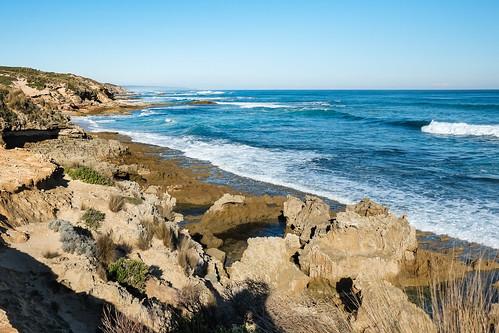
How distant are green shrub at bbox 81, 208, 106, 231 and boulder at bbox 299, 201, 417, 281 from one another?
478 centimetres

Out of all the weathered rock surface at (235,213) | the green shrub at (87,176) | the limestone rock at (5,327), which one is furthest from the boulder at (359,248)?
the limestone rock at (5,327)

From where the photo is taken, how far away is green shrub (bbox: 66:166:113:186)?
11.2 metres

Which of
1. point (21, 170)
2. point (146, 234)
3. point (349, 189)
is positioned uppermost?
point (21, 170)

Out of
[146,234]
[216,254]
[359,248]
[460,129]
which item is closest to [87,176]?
[146,234]

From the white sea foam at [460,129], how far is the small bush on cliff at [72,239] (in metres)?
40.3

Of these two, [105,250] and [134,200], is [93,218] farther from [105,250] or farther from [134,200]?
[134,200]

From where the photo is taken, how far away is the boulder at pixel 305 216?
1205 centimetres

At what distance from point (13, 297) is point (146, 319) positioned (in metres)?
1.80

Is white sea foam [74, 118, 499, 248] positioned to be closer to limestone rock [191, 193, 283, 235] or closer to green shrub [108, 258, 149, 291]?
limestone rock [191, 193, 283, 235]

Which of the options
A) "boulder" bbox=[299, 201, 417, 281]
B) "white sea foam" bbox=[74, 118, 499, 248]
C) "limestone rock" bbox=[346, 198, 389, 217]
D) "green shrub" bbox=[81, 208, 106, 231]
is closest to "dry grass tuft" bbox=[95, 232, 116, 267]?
"green shrub" bbox=[81, 208, 106, 231]

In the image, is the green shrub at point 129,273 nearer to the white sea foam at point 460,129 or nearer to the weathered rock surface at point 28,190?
the weathered rock surface at point 28,190

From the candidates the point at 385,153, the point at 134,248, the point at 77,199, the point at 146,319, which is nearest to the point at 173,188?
the point at 77,199

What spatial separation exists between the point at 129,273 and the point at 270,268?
134 inches

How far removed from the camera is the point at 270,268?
9.44 meters
